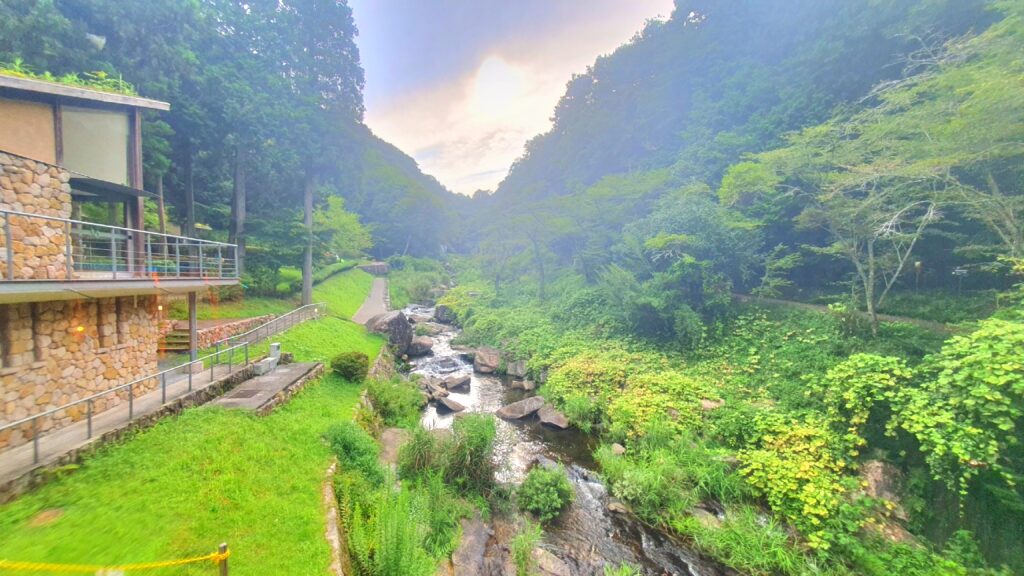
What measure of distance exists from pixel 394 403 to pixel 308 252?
13515 mm

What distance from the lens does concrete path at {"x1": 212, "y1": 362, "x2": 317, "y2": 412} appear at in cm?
983

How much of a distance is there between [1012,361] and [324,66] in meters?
32.0

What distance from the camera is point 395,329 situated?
22.1 meters

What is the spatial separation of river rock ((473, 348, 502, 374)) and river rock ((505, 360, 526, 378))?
2.45 ft

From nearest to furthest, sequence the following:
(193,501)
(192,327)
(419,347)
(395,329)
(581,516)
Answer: (193,501) < (581,516) < (192,327) < (395,329) < (419,347)

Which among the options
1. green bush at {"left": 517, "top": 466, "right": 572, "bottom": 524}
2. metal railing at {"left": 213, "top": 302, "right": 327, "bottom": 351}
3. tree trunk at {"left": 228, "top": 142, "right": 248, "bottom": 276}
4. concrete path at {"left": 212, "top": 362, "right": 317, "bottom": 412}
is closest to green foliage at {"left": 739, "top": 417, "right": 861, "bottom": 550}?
green bush at {"left": 517, "top": 466, "right": 572, "bottom": 524}

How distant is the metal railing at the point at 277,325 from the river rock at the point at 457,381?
834 centimetres

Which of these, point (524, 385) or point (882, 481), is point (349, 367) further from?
point (882, 481)

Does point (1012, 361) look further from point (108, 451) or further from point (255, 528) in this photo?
point (108, 451)

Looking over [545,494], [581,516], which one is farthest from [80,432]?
[581,516]

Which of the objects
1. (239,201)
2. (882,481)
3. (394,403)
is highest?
(239,201)

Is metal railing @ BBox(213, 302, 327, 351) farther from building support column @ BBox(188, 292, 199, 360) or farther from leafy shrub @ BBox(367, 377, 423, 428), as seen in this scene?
leafy shrub @ BBox(367, 377, 423, 428)

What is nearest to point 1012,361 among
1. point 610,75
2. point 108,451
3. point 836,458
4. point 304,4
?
point 836,458

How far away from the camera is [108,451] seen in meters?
7.06
